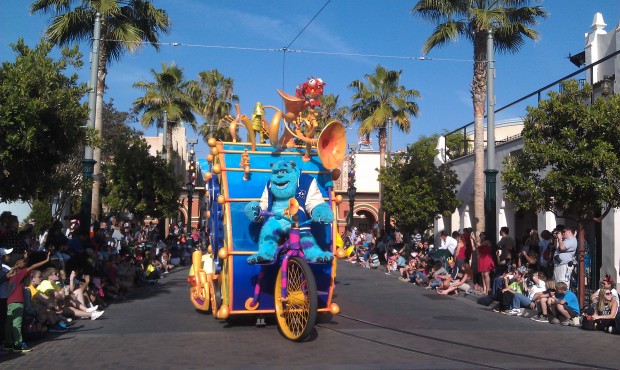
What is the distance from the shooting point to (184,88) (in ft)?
115

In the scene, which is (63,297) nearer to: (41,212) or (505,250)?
(505,250)

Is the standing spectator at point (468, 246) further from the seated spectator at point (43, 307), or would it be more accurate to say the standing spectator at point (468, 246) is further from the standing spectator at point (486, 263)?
the seated spectator at point (43, 307)

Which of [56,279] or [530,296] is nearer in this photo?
[56,279]

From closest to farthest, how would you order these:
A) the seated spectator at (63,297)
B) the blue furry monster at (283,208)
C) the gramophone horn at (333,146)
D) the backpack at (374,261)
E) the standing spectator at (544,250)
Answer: the blue furry monster at (283,208)
the gramophone horn at (333,146)
the seated spectator at (63,297)
the standing spectator at (544,250)
the backpack at (374,261)

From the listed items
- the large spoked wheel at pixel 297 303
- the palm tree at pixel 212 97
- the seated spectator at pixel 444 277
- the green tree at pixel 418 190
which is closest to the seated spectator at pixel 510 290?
the seated spectator at pixel 444 277

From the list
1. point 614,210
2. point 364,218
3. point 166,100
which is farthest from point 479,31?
point 364,218

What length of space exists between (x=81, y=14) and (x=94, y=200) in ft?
19.1

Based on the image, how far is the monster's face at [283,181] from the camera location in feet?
31.8

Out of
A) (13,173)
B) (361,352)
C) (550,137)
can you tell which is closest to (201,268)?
(13,173)

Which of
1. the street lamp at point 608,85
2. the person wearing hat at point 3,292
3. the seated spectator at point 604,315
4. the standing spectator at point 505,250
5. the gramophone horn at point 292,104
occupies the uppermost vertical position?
the street lamp at point 608,85

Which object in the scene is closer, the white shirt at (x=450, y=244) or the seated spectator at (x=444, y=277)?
the seated spectator at (x=444, y=277)

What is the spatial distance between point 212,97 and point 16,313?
31.0 m

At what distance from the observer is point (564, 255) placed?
12914 mm

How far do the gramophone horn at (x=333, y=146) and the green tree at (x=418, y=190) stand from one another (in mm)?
17637
